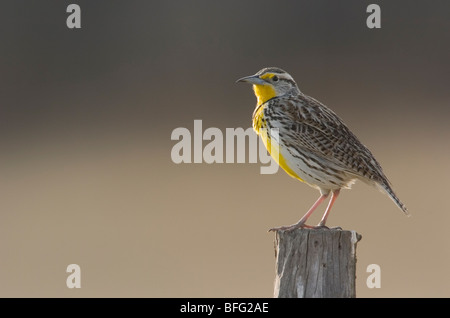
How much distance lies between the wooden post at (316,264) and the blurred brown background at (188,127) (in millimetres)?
3663

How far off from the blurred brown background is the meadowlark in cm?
→ 292

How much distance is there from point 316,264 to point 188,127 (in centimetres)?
725

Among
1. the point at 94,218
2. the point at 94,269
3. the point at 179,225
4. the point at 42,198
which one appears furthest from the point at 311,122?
the point at 42,198

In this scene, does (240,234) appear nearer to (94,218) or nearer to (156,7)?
(94,218)

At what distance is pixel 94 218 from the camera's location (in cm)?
984

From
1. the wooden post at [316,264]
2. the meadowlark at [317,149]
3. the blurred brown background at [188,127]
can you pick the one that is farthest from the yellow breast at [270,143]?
the blurred brown background at [188,127]

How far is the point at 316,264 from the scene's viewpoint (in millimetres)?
3885

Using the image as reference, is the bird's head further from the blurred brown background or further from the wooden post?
the blurred brown background

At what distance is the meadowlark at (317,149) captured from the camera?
472 centimetres

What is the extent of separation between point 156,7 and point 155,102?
1.79m

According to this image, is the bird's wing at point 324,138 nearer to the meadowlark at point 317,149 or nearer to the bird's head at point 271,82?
the meadowlark at point 317,149

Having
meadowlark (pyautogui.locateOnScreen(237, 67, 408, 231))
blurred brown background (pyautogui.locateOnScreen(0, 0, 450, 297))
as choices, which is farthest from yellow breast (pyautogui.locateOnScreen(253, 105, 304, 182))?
blurred brown background (pyautogui.locateOnScreen(0, 0, 450, 297))

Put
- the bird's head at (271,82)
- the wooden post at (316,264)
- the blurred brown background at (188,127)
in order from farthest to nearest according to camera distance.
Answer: the blurred brown background at (188,127) → the bird's head at (271,82) → the wooden post at (316,264)

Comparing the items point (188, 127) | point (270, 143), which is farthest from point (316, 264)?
point (188, 127)
